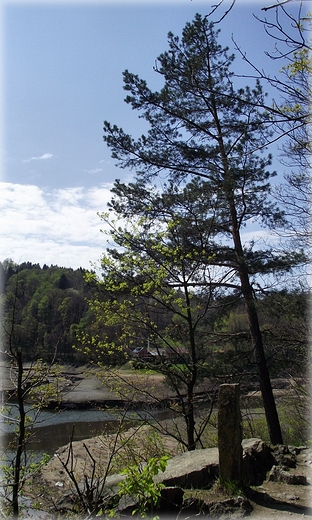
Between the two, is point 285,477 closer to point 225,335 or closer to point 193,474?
point 193,474

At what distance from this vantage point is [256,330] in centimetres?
920

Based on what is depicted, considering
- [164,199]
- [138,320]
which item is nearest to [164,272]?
[138,320]

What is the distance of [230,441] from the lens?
→ 439cm

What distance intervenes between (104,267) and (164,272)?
3.87ft

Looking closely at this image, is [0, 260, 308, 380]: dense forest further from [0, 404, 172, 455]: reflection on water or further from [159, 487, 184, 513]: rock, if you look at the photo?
[0, 404, 172, 455]: reflection on water

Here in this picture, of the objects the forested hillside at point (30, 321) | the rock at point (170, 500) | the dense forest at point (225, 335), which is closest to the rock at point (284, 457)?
the rock at point (170, 500)

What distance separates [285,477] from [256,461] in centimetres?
42

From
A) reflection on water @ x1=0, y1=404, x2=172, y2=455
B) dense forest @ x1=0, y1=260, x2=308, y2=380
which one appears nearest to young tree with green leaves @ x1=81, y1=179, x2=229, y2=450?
dense forest @ x1=0, y1=260, x2=308, y2=380

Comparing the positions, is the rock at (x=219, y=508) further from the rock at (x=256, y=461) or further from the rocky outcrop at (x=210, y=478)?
the rock at (x=256, y=461)

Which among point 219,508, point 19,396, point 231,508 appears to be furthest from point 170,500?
point 19,396

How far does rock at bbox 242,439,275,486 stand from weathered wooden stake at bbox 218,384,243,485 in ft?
1.09

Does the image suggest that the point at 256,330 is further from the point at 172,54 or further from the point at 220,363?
the point at 172,54

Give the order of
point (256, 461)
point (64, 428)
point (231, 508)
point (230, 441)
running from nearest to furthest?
point (231, 508)
point (230, 441)
point (256, 461)
point (64, 428)

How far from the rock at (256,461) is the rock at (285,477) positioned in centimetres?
14
